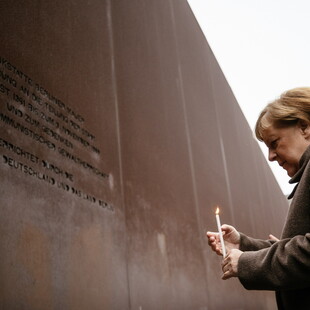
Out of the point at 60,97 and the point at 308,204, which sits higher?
the point at 60,97

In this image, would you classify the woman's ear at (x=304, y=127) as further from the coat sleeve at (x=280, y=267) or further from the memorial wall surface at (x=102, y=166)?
the memorial wall surface at (x=102, y=166)

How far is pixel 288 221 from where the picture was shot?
5.44 ft

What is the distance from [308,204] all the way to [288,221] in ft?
0.39

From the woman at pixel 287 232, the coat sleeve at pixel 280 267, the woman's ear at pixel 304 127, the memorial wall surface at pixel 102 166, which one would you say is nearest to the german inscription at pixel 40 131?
the memorial wall surface at pixel 102 166

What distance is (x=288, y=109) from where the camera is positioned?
6.11 ft

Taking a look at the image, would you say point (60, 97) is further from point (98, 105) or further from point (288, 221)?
point (288, 221)

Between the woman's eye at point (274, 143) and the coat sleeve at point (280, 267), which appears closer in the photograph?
the coat sleeve at point (280, 267)

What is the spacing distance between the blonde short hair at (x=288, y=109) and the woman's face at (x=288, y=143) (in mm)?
30

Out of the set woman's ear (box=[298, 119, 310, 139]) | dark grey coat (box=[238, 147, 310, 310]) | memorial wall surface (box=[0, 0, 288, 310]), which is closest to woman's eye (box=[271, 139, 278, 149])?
woman's ear (box=[298, 119, 310, 139])

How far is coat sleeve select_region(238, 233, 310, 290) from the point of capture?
1479 mm

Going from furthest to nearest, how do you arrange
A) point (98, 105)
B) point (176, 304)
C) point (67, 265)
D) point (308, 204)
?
point (176, 304) → point (98, 105) → point (67, 265) → point (308, 204)

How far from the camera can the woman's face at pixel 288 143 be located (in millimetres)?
1864

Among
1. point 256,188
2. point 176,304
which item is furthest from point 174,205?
point 256,188

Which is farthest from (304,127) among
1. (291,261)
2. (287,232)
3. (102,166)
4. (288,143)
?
(102,166)
